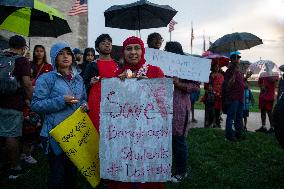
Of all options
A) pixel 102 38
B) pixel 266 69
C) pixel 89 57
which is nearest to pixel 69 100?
pixel 102 38

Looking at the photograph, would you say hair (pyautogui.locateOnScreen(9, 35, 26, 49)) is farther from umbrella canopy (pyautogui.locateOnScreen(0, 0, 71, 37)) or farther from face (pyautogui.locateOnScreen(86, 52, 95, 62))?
face (pyautogui.locateOnScreen(86, 52, 95, 62))

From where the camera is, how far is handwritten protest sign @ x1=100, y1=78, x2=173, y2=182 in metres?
3.28

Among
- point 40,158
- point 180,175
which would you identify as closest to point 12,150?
point 40,158

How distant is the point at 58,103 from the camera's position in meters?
3.78

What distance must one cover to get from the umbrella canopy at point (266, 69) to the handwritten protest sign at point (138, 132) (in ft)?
24.3

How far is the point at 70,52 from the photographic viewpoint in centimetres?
405

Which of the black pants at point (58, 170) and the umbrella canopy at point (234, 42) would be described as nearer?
the black pants at point (58, 170)

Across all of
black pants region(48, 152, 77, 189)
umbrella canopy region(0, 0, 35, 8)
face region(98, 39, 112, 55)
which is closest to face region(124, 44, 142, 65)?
face region(98, 39, 112, 55)

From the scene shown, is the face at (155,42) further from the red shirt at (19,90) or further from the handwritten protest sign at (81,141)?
the handwritten protest sign at (81,141)

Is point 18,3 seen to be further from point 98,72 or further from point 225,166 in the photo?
point 225,166

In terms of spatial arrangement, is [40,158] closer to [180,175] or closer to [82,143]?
[180,175]

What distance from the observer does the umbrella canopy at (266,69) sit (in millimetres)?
10227

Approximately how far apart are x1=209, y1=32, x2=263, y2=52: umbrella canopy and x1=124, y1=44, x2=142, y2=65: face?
252 inches

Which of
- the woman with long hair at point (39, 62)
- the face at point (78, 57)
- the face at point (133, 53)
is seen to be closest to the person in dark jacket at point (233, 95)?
the face at point (78, 57)
